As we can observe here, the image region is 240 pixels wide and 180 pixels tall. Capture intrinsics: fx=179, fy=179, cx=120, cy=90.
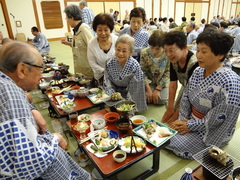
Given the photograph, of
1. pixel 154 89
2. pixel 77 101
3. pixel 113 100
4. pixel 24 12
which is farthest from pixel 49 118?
pixel 24 12

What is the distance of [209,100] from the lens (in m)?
1.97

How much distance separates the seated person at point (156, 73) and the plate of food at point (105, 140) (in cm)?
176

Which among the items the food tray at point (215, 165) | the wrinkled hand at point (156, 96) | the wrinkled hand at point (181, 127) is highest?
the food tray at point (215, 165)

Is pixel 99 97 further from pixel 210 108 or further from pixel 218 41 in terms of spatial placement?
pixel 218 41

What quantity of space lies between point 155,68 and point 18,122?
2.75m

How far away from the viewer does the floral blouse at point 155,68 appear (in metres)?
3.34

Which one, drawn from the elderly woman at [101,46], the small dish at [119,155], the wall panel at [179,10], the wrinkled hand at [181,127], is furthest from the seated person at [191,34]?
the wall panel at [179,10]

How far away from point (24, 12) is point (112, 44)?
29.7 feet

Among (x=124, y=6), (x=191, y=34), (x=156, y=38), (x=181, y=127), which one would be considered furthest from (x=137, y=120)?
(x=124, y=6)

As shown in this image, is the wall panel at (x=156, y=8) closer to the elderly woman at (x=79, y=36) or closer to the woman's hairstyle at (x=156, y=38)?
the elderly woman at (x=79, y=36)

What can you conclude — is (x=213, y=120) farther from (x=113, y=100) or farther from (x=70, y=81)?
(x=70, y=81)

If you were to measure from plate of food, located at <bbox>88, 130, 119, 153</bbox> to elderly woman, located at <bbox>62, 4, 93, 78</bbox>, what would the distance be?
2.09 m

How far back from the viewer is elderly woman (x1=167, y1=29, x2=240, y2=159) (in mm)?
1825

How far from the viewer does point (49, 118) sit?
3.31 m
